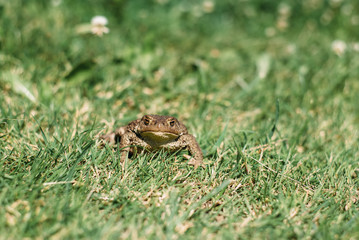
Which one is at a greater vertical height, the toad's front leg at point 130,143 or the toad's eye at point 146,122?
the toad's eye at point 146,122

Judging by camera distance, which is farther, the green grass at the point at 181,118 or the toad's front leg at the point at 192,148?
the toad's front leg at the point at 192,148

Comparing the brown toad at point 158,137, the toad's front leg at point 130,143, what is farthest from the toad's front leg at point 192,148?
the toad's front leg at point 130,143

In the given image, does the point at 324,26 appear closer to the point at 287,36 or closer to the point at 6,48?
the point at 287,36

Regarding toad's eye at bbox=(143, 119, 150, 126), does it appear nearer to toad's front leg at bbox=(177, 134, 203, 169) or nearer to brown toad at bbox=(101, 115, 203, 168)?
brown toad at bbox=(101, 115, 203, 168)

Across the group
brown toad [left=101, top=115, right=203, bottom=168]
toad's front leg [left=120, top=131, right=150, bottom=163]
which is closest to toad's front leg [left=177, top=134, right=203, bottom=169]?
brown toad [left=101, top=115, right=203, bottom=168]

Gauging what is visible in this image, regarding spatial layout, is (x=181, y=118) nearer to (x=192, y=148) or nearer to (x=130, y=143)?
(x=192, y=148)

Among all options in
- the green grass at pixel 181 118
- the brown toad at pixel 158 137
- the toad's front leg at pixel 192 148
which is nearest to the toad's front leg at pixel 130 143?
the brown toad at pixel 158 137

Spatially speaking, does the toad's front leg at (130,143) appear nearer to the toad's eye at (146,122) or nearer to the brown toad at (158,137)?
the brown toad at (158,137)

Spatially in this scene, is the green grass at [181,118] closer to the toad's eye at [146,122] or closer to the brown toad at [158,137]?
the brown toad at [158,137]
